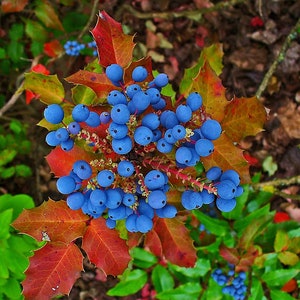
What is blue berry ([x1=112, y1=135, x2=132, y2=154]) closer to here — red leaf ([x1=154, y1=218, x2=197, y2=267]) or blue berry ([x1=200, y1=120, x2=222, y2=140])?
blue berry ([x1=200, y1=120, x2=222, y2=140])

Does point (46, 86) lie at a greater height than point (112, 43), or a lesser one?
lesser

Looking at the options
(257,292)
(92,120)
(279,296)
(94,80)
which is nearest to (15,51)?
(94,80)

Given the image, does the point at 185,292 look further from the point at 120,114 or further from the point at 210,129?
the point at 120,114

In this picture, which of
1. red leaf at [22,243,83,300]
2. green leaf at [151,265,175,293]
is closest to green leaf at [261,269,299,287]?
green leaf at [151,265,175,293]

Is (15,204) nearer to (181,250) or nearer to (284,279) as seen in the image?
(181,250)

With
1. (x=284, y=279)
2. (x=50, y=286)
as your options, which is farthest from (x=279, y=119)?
(x=50, y=286)

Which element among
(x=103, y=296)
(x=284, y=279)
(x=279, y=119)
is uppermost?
(x=279, y=119)
